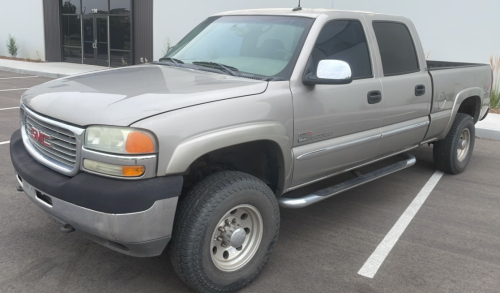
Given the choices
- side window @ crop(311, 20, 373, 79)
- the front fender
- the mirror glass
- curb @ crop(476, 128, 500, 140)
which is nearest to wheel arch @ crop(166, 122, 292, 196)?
the front fender

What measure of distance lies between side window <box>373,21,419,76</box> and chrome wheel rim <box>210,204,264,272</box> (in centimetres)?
207

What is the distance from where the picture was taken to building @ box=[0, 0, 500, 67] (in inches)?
443

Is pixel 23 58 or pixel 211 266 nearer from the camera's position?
pixel 211 266

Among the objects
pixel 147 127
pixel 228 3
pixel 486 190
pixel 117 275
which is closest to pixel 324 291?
pixel 117 275

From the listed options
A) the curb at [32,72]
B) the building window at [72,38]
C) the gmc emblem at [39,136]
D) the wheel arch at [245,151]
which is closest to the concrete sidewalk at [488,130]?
the wheel arch at [245,151]

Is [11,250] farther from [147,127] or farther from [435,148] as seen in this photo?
[435,148]

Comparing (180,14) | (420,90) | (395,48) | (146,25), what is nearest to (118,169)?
(395,48)

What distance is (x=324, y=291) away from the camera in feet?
10.5

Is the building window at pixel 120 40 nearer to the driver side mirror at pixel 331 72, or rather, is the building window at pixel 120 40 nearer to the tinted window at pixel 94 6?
the tinted window at pixel 94 6

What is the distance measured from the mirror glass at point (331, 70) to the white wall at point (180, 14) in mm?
11270

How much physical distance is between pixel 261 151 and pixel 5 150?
4.14 m

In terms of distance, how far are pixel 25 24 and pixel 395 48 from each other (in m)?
21.5

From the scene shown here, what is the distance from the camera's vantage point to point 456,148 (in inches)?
229

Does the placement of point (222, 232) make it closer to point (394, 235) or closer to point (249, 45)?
point (249, 45)
